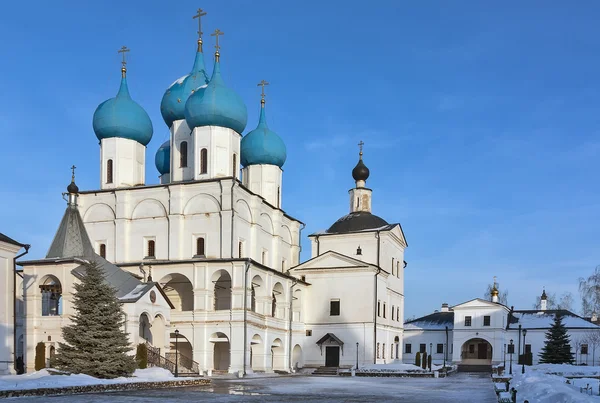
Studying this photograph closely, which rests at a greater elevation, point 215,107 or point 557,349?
point 215,107

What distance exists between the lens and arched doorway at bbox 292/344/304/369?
1599 inches

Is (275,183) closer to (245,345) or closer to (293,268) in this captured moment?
(293,268)

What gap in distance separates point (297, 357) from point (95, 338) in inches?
837

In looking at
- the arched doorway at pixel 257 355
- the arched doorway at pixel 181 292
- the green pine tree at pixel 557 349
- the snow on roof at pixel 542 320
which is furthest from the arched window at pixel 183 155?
the snow on roof at pixel 542 320

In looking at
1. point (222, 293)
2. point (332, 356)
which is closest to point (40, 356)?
point (222, 293)

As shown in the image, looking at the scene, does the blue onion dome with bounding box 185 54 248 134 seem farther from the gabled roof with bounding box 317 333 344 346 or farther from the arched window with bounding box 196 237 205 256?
the gabled roof with bounding box 317 333 344 346

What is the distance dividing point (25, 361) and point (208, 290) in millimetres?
9665

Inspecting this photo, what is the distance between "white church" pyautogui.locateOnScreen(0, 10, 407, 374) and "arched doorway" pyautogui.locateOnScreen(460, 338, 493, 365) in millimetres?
13820

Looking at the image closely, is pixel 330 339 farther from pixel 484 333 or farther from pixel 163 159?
pixel 484 333

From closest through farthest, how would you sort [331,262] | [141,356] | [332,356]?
[141,356] → [332,356] → [331,262]

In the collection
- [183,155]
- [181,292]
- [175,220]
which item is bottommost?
[181,292]

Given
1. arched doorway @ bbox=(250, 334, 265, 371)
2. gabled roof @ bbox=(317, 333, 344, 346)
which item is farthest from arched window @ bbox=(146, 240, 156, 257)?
gabled roof @ bbox=(317, 333, 344, 346)

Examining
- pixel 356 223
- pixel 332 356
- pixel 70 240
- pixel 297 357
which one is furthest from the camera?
pixel 356 223

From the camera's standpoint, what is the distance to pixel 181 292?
3684 centimetres
